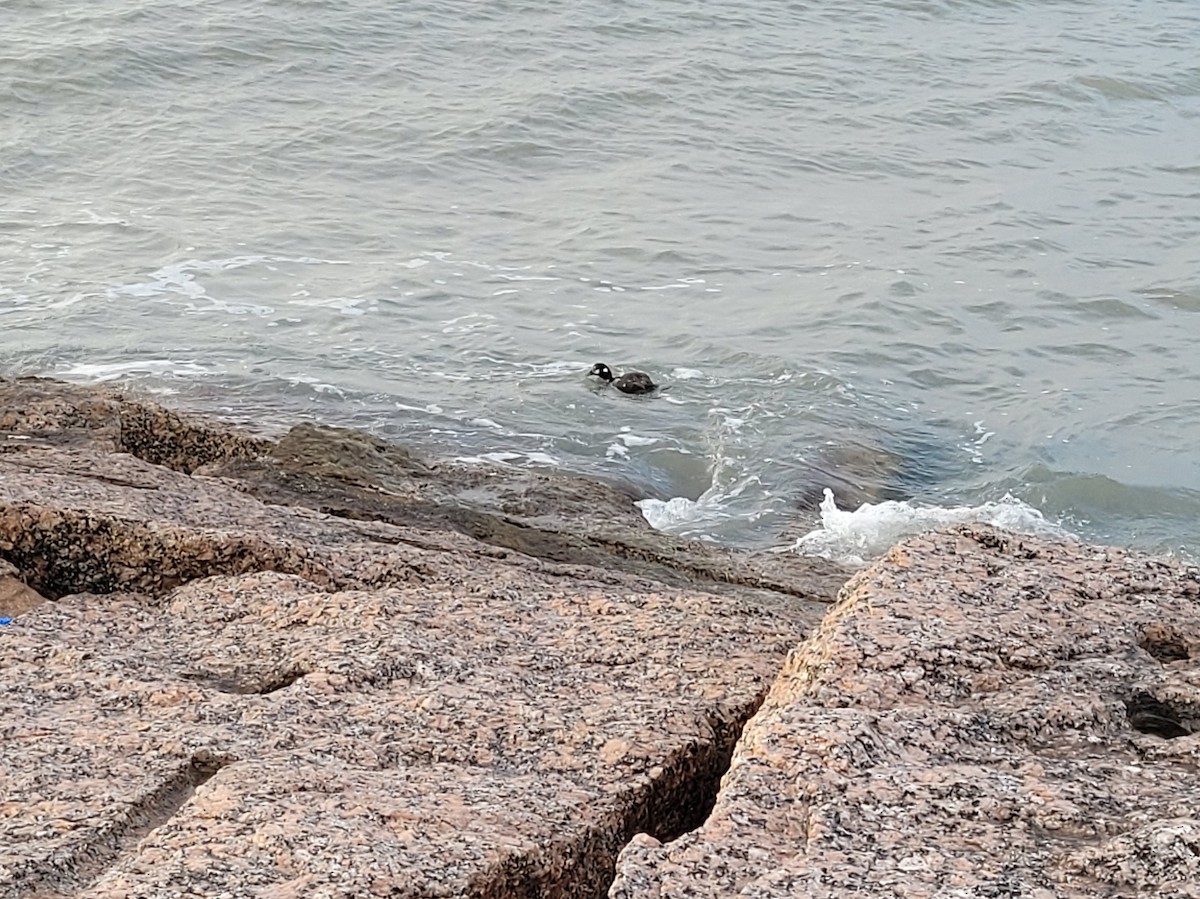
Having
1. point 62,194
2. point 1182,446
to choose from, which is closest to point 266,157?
point 62,194

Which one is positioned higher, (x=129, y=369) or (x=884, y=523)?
(x=129, y=369)

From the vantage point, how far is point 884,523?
8.35m

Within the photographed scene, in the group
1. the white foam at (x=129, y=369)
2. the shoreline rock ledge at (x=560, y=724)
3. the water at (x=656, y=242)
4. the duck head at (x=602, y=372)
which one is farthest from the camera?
the duck head at (x=602, y=372)

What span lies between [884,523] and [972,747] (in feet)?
18.3

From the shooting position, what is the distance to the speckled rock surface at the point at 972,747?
244 centimetres

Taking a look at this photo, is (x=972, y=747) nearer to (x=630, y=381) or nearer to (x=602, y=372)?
(x=630, y=381)

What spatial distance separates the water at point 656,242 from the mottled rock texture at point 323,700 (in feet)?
13.3

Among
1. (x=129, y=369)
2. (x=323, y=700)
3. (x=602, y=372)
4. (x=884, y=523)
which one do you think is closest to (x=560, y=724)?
(x=323, y=700)

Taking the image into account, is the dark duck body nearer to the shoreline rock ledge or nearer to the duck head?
the duck head

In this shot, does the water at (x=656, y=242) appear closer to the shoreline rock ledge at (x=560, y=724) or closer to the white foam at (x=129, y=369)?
the white foam at (x=129, y=369)

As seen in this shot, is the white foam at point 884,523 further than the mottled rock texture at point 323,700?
Yes

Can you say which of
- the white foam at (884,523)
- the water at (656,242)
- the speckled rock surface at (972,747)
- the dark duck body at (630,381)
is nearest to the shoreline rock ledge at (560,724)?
the speckled rock surface at (972,747)

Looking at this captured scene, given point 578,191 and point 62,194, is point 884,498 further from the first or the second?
point 62,194

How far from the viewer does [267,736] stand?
324 cm
